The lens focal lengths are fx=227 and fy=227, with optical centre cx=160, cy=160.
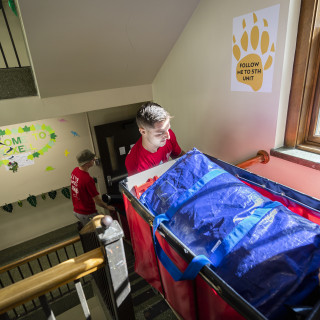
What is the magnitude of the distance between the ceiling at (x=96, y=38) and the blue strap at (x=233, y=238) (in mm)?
1844

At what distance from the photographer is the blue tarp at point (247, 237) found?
2.37ft

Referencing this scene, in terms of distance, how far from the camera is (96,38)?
2047mm

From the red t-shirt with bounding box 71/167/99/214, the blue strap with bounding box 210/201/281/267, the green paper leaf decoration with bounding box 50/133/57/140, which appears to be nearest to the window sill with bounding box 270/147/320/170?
the blue strap with bounding box 210/201/281/267

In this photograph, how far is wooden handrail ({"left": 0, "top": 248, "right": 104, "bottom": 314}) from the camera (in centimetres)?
69

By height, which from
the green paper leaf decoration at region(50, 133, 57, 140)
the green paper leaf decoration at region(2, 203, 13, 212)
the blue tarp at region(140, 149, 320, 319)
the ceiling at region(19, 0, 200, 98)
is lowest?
the green paper leaf decoration at region(2, 203, 13, 212)

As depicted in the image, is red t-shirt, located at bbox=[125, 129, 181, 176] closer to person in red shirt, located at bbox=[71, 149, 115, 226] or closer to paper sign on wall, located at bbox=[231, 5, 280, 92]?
paper sign on wall, located at bbox=[231, 5, 280, 92]

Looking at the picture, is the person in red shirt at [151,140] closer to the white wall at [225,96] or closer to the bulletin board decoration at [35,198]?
the white wall at [225,96]

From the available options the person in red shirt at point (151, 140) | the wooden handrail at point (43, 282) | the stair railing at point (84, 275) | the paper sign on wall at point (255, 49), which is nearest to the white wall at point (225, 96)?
the paper sign on wall at point (255, 49)

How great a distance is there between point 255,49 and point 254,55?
4cm

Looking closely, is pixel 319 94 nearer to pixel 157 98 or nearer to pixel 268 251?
pixel 268 251

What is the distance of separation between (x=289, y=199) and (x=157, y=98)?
2312 mm

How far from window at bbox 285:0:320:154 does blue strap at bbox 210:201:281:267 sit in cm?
97

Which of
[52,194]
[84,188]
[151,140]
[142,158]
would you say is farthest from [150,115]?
[52,194]

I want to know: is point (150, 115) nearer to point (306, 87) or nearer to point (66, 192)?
point (306, 87)
